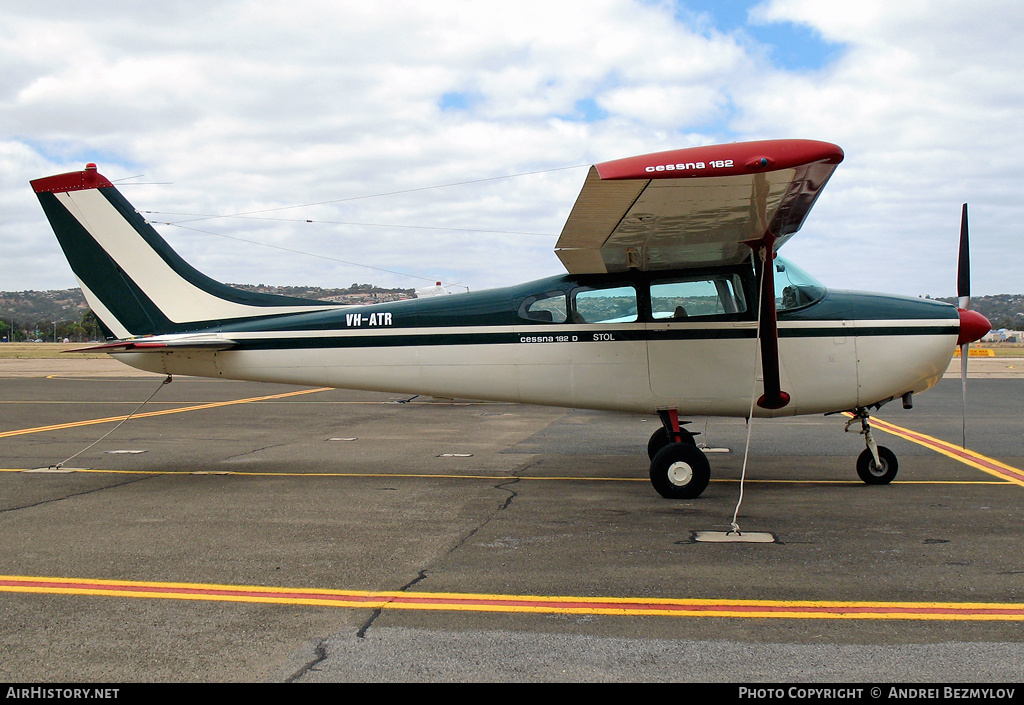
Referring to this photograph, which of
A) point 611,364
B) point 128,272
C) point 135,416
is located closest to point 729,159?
point 611,364

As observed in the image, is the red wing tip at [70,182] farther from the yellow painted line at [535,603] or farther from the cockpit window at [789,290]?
the cockpit window at [789,290]

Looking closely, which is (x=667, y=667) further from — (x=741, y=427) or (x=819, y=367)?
(x=741, y=427)

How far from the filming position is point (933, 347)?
25.6ft

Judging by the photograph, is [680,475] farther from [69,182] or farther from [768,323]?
[69,182]

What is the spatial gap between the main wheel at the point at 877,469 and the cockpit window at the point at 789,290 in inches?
72.4

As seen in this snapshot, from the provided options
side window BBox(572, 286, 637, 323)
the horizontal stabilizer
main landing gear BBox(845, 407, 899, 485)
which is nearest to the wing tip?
the horizontal stabilizer

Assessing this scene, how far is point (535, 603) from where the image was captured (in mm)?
4430

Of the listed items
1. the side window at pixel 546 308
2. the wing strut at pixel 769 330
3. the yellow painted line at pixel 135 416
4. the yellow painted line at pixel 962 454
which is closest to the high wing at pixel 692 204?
the wing strut at pixel 769 330

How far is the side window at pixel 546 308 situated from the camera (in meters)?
8.41

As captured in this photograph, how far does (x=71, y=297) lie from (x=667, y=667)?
660 feet

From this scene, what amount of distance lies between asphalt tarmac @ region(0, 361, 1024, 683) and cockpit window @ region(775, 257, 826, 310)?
6.58 feet

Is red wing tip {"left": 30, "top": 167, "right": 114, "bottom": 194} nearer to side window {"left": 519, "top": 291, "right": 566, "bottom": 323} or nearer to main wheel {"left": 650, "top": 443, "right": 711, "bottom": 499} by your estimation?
side window {"left": 519, "top": 291, "right": 566, "bottom": 323}

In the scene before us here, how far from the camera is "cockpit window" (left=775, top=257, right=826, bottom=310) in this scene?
8.01 metres
